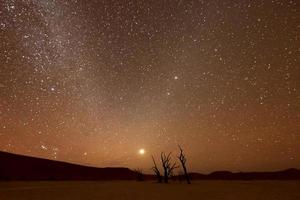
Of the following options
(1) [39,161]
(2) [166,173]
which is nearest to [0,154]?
(1) [39,161]

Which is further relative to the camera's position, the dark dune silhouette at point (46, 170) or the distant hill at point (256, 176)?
the distant hill at point (256, 176)
